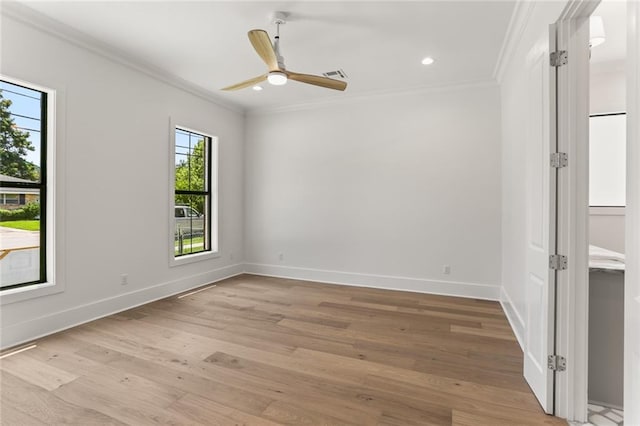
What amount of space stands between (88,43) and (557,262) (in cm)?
458

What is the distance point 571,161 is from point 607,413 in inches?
59.9

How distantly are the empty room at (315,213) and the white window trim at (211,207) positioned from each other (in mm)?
38

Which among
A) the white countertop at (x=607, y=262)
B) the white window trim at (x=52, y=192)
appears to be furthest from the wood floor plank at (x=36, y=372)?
the white countertop at (x=607, y=262)

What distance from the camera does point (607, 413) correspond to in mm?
1842

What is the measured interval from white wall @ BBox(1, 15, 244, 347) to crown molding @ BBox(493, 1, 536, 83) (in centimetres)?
406

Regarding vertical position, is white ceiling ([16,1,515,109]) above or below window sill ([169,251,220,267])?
above

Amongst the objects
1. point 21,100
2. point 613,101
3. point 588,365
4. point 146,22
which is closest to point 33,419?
point 21,100

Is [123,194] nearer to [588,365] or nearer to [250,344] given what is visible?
[250,344]

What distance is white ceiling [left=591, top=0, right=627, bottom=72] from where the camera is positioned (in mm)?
2675

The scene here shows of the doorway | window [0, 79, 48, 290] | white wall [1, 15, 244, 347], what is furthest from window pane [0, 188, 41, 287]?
the doorway

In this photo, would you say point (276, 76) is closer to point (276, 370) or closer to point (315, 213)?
point (276, 370)

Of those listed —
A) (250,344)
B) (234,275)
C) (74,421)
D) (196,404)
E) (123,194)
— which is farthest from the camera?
(234,275)

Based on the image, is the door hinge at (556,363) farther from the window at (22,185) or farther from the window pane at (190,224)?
the window pane at (190,224)

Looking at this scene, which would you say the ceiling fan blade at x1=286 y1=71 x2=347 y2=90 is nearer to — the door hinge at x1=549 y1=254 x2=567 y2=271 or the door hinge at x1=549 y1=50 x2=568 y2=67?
the door hinge at x1=549 y1=50 x2=568 y2=67
